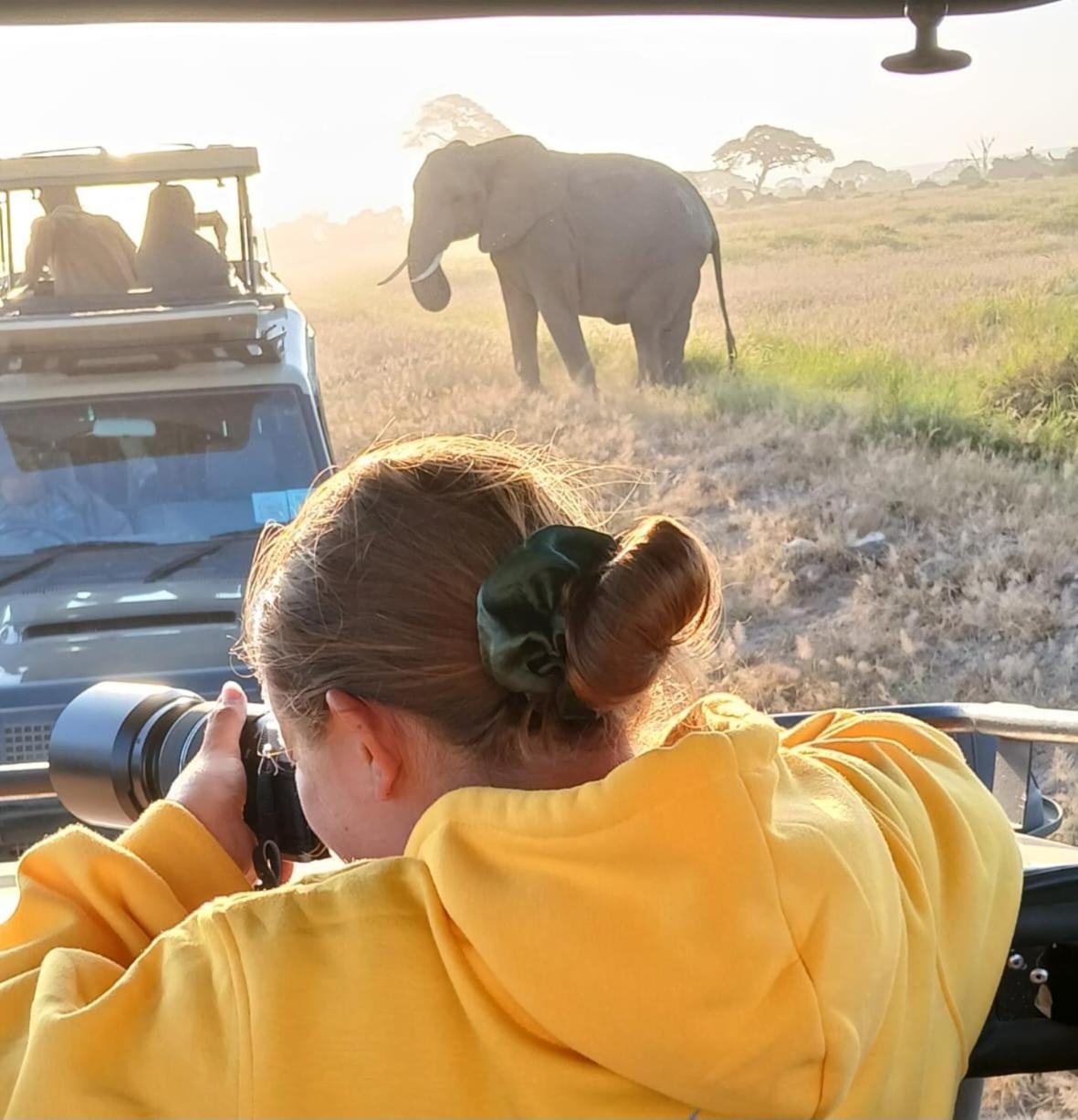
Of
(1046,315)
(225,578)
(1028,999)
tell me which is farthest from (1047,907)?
(1046,315)

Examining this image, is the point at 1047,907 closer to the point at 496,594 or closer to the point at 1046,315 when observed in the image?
the point at 496,594

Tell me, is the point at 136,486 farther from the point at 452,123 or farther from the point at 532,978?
the point at 532,978

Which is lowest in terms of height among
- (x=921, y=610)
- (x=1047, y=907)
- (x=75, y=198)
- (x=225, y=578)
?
(x=921, y=610)

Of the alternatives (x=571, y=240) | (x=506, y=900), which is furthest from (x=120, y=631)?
(x=571, y=240)

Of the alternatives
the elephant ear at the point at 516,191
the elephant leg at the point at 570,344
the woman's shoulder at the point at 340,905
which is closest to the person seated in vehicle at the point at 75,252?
the elephant leg at the point at 570,344

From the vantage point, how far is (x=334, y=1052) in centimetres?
46

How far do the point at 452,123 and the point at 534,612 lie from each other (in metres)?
2.03

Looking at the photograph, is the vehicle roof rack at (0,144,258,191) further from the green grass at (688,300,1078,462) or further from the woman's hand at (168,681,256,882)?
the woman's hand at (168,681,256,882)

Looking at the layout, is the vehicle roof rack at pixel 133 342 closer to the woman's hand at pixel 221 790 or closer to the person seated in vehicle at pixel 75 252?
the person seated in vehicle at pixel 75 252

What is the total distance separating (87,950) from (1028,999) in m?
0.41

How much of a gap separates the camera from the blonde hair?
10 cm

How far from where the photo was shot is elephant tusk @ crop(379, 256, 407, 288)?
2662 mm

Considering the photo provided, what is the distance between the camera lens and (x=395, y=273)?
267cm

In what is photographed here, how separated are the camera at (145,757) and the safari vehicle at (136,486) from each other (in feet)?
2.89
